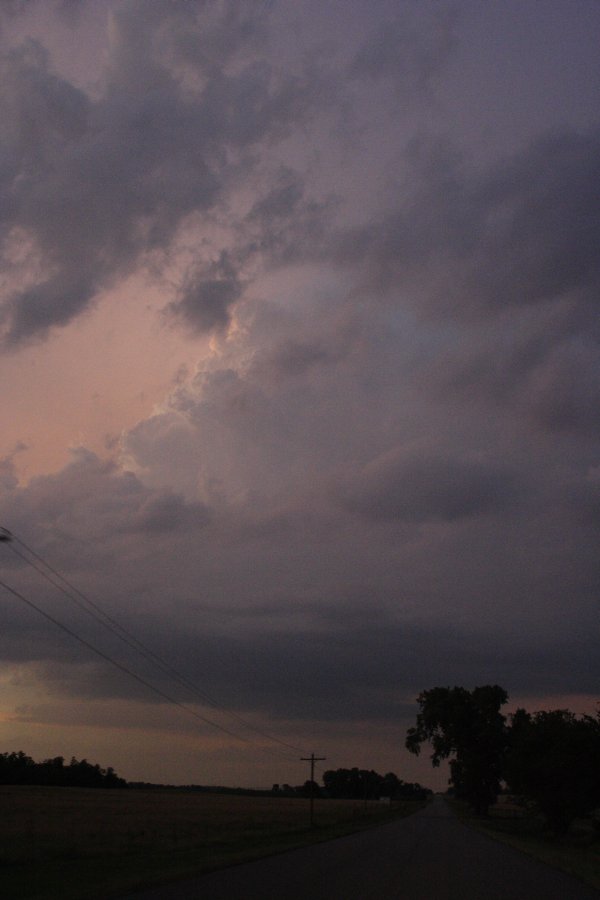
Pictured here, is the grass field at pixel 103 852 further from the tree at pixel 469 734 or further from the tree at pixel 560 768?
the tree at pixel 469 734

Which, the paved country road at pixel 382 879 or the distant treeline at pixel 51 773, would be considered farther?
the distant treeline at pixel 51 773

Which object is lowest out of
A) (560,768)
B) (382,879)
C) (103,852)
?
(382,879)

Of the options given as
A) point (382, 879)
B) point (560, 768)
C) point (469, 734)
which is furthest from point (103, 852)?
point (469, 734)

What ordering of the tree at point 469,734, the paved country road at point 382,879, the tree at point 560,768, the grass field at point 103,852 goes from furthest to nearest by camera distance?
the tree at point 469,734 < the tree at point 560,768 < the grass field at point 103,852 < the paved country road at point 382,879

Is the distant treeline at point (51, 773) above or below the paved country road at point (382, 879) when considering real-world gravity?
above

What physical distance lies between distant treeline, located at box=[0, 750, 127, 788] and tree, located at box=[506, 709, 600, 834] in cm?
9008

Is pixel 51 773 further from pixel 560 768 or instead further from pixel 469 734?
pixel 560 768

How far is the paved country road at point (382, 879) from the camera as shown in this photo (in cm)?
1834

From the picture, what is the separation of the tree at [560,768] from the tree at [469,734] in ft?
152

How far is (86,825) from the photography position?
1801 inches

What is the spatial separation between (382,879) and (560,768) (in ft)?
106

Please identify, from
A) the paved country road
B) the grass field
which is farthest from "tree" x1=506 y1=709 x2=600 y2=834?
the paved country road

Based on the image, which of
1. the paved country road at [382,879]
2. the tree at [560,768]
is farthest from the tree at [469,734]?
the paved country road at [382,879]

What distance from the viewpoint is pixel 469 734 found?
102 metres
